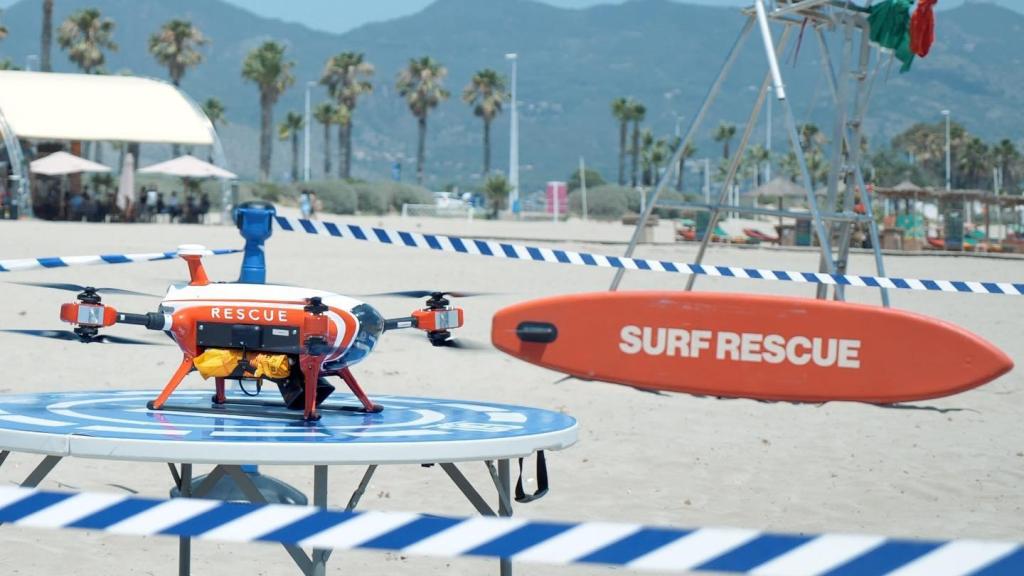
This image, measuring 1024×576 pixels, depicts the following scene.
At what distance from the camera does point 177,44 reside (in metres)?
79.8

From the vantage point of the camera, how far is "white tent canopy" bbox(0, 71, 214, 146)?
1674 inches

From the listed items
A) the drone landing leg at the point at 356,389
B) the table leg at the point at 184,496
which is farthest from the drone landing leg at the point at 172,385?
the drone landing leg at the point at 356,389

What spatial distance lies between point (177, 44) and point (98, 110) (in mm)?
36910

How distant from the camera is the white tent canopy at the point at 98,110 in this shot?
4253cm

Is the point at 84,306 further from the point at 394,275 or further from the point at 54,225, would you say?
the point at 54,225

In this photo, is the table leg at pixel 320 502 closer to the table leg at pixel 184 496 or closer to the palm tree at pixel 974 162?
the table leg at pixel 184 496

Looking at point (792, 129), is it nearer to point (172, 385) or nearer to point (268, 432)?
point (172, 385)

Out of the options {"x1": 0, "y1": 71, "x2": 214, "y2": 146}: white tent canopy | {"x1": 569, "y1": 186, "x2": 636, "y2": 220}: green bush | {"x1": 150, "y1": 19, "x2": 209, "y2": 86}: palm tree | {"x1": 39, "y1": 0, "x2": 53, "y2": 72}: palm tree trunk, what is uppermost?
{"x1": 150, "y1": 19, "x2": 209, "y2": 86}: palm tree

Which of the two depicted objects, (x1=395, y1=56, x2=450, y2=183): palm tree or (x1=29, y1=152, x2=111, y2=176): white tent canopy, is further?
(x1=395, y1=56, x2=450, y2=183): palm tree

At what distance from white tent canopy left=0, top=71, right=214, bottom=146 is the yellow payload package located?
39.1m

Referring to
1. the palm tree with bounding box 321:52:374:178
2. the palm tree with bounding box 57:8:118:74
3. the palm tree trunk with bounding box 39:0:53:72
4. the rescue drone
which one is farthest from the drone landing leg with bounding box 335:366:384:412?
the palm tree with bounding box 321:52:374:178

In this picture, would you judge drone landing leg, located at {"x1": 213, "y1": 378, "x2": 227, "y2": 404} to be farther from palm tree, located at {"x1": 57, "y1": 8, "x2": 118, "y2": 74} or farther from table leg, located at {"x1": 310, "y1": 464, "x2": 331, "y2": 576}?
palm tree, located at {"x1": 57, "y1": 8, "x2": 118, "y2": 74}

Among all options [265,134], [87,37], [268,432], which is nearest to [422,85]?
[265,134]

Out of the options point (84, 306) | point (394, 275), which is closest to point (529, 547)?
point (84, 306)
